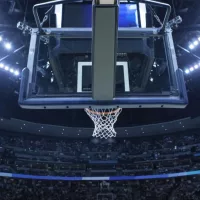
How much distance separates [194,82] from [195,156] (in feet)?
13.5

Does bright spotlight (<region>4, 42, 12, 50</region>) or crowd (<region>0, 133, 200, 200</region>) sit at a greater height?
bright spotlight (<region>4, 42, 12, 50</region>)

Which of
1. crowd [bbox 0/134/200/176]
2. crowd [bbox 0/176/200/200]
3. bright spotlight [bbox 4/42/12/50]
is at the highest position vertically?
bright spotlight [bbox 4/42/12/50]

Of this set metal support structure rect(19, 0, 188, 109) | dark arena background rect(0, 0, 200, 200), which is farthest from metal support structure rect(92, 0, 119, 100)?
dark arena background rect(0, 0, 200, 200)

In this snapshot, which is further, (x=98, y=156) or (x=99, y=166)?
(x=98, y=156)

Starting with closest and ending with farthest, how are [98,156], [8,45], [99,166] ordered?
1. [8,45]
2. [99,166]
3. [98,156]

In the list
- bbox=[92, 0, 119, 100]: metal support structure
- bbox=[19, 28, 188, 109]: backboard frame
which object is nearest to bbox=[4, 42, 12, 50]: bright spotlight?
bbox=[19, 28, 188, 109]: backboard frame

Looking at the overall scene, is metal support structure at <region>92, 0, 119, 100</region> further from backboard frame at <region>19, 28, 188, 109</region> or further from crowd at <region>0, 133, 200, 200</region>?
crowd at <region>0, 133, 200, 200</region>

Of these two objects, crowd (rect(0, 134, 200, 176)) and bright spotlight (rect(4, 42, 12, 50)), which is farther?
crowd (rect(0, 134, 200, 176))

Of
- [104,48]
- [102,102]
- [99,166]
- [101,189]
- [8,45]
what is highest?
[8,45]

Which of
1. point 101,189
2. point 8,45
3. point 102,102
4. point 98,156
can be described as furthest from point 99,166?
point 102,102

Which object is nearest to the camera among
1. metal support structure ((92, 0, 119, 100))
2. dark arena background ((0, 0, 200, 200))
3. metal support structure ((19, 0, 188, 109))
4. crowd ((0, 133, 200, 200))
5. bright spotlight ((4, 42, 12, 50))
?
metal support structure ((92, 0, 119, 100))

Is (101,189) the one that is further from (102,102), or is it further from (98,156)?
(102,102)

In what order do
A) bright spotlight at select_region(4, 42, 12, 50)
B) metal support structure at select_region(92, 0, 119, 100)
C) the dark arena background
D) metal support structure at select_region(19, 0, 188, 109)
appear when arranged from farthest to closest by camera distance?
1. the dark arena background
2. bright spotlight at select_region(4, 42, 12, 50)
3. metal support structure at select_region(19, 0, 188, 109)
4. metal support structure at select_region(92, 0, 119, 100)

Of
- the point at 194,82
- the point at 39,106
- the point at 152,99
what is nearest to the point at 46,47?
the point at 39,106
